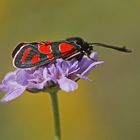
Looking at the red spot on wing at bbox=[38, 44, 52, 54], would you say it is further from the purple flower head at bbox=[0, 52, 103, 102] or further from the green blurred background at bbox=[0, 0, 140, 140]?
the green blurred background at bbox=[0, 0, 140, 140]

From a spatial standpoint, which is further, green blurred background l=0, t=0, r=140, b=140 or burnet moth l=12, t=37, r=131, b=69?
green blurred background l=0, t=0, r=140, b=140

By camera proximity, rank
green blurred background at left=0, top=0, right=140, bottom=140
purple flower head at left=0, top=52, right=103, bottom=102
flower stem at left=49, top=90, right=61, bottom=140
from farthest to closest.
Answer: green blurred background at left=0, top=0, right=140, bottom=140
purple flower head at left=0, top=52, right=103, bottom=102
flower stem at left=49, top=90, right=61, bottom=140

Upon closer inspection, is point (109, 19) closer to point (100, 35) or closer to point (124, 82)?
point (100, 35)

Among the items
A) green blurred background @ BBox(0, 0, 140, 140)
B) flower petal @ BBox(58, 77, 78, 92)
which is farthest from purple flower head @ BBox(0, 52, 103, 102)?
green blurred background @ BBox(0, 0, 140, 140)

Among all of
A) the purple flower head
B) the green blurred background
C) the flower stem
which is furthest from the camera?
the green blurred background

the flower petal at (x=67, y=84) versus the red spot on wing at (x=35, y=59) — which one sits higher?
the red spot on wing at (x=35, y=59)

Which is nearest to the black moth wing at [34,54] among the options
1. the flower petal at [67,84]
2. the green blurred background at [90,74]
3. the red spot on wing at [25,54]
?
the red spot on wing at [25,54]

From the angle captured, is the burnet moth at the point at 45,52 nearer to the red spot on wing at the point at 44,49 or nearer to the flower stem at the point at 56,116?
the red spot on wing at the point at 44,49

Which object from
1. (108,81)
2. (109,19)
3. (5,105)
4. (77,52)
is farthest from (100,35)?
(77,52)
